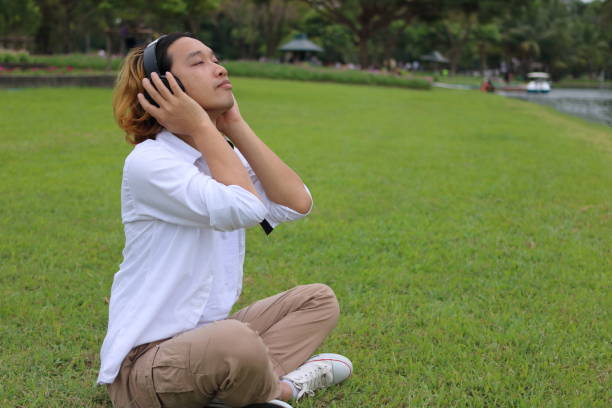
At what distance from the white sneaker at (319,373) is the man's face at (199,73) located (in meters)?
1.15

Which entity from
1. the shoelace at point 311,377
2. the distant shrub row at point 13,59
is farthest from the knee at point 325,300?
the distant shrub row at point 13,59

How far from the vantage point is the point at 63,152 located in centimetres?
848

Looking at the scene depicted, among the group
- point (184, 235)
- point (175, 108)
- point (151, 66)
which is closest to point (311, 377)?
point (184, 235)

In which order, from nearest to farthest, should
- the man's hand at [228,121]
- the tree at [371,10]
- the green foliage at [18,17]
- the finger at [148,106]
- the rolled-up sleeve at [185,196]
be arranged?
the rolled-up sleeve at [185,196] < the finger at [148,106] < the man's hand at [228,121] < the green foliage at [18,17] < the tree at [371,10]

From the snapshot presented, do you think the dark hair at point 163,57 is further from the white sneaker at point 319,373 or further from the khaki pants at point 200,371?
the white sneaker at point 319,373

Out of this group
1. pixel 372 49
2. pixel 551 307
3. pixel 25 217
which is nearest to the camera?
pixel 551 307

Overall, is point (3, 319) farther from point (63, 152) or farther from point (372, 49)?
point (372, 49)

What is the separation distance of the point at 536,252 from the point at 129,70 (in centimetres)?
377

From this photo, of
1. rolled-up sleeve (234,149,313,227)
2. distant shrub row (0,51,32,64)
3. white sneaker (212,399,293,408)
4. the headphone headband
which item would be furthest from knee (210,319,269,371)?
distant shrub row (0,51,32,64)

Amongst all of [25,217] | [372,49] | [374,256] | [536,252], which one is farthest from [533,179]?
[372,49]

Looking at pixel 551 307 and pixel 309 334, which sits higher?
pixel 309 334

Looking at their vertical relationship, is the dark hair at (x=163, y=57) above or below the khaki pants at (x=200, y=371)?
above

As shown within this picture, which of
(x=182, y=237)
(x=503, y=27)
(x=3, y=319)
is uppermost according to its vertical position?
(x=503, y=27)

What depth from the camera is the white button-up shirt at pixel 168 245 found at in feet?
6.43
